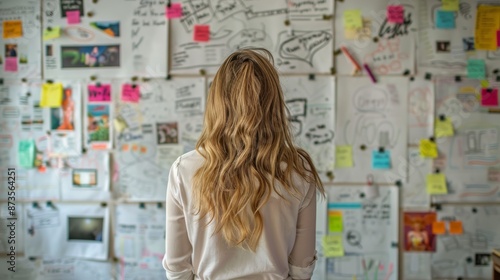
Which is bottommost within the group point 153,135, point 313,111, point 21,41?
point 153,135

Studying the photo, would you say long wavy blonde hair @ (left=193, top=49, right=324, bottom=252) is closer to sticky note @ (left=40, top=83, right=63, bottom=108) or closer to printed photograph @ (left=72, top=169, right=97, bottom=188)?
printed photograph @ (left=72, top=169, right=97, bottom=188)

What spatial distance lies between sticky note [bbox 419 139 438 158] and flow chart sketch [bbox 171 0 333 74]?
0.65 meters

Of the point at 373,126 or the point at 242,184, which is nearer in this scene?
the point at 242,184

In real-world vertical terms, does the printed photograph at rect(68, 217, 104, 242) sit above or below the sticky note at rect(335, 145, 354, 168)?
below

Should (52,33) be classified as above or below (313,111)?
above

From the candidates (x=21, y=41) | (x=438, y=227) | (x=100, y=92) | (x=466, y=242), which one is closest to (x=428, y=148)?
(x=438, y=227)

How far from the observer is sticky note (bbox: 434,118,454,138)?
2.18 m

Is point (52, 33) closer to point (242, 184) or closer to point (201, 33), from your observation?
point (201, 33)

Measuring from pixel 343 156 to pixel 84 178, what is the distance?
143cm

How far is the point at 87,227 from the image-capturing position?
221 centimetres

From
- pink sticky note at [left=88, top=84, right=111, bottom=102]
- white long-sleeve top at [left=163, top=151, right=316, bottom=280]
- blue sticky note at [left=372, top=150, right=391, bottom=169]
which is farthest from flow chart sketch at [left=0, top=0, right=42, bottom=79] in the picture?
blue sticky note at [left=372, top=150, right=391, bottom=169]

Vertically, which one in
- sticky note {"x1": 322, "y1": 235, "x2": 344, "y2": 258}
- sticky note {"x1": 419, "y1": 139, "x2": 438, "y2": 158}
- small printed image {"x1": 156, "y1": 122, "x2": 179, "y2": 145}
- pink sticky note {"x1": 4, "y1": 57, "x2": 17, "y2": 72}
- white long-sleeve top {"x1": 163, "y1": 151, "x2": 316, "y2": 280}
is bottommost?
sticky note {"x1": 322, "y1": 235, "x2": 344, "y2": 258}

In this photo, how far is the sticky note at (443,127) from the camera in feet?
7.15

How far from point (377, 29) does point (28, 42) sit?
1911 mm
